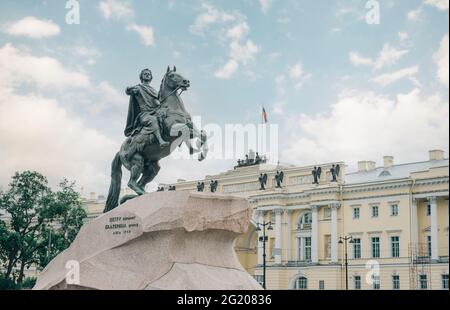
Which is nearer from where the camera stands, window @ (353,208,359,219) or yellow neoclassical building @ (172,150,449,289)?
yellow neoclassical building @ (172,150,449,289)

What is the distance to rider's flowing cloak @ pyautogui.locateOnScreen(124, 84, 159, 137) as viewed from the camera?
14.8 m

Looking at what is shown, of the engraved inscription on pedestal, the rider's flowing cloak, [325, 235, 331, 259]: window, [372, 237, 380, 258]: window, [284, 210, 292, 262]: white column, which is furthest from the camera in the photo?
[284, 210, 292, 262]: white column

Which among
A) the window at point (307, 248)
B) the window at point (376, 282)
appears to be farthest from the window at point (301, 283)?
the window at point (376, 282)

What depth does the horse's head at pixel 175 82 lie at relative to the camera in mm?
14430

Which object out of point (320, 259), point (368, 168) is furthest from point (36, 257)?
point (368, 168)

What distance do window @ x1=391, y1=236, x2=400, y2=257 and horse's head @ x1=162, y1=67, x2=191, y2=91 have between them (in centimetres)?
4058

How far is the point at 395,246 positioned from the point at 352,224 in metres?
4.13

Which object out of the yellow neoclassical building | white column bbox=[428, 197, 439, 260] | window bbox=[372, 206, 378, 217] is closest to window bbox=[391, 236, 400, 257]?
the yellow neoclassical building

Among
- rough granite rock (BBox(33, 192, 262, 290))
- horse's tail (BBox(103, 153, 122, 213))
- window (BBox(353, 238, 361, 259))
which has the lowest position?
rough granite rock (BBox(33, 192, 262, 290))

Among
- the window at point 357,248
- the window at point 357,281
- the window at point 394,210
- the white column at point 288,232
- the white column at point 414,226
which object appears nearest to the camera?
the white column at point 414,226

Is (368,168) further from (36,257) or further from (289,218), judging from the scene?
(36,257)

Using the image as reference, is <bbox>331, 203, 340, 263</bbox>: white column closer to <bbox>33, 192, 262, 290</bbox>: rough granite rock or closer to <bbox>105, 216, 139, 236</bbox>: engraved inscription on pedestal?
<bbox>33, 192, 262, 290</bbox>: rough granite rock

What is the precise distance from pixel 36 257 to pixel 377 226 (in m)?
24.8

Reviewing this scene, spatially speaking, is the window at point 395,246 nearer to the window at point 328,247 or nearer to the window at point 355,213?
the window at point 355,213
